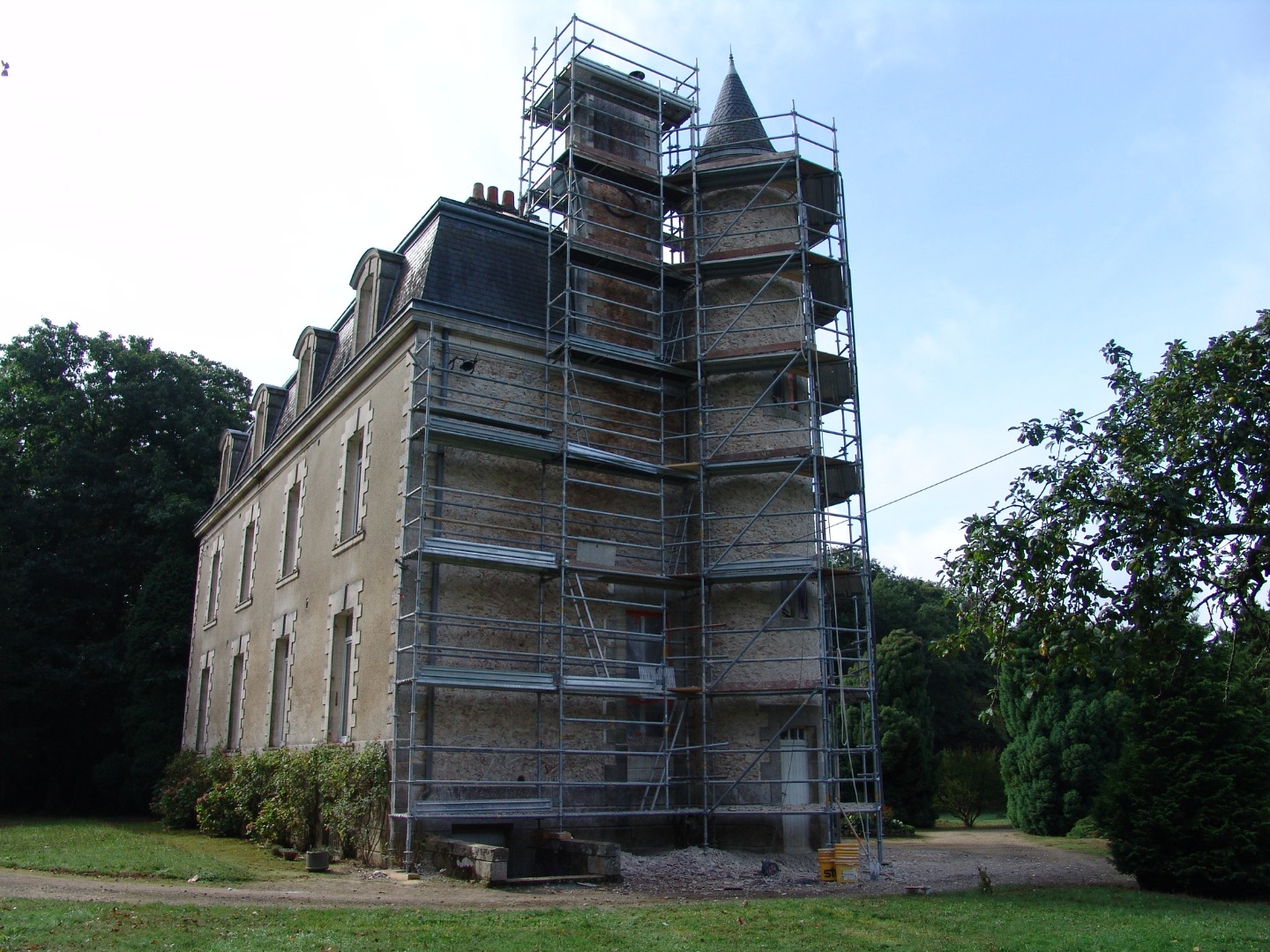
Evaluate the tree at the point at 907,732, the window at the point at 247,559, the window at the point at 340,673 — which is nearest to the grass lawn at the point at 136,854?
the window at the point at 340,673

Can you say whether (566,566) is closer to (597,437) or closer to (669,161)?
(597,437)

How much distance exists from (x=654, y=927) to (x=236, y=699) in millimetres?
17252

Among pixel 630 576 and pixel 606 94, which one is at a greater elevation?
pixel 606 94

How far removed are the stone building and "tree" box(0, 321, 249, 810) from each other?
9226mm

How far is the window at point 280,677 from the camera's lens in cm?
2000

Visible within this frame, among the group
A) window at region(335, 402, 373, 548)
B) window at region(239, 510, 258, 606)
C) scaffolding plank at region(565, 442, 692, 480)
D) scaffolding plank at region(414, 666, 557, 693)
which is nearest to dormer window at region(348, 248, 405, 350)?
window at region(335, 402, 373, 548)

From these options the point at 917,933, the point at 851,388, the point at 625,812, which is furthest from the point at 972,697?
the point at 917,933

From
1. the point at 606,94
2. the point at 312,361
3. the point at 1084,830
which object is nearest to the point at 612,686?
the point at 312,361

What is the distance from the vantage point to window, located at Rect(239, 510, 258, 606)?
2378 centimetres

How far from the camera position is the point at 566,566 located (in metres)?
15.2

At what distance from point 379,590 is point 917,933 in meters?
9.17

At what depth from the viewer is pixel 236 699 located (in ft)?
77.3

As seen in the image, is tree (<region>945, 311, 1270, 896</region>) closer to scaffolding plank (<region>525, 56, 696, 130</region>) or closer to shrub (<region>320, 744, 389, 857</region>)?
shrub (<region>320, 744, 389, 857</region>)

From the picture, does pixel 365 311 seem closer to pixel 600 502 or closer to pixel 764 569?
pixel 600 502
